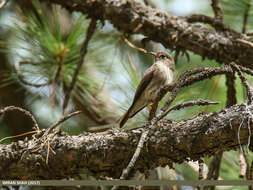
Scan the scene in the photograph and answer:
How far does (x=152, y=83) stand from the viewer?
290 centimetres

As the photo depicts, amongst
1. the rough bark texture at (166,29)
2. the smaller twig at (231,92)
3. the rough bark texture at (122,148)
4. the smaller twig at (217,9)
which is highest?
the smaller twig at (217,9)

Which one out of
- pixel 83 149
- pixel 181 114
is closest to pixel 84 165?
pixel 83 149

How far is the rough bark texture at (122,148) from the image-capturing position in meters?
1.49

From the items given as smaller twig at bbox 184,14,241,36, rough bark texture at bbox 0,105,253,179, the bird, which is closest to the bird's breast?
the bird

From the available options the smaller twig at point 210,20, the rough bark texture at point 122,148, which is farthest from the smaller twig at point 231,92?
the rough bark texture at point 122,148

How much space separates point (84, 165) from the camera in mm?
1771

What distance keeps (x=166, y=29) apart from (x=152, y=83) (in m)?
0.40

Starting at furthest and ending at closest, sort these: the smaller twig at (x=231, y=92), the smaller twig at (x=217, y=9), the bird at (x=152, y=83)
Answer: the smaller twig at (x=217, y=9) < the bird at (x=152, y=83) < the smaller twig at (x=231, y=92)

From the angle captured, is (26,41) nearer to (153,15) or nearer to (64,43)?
(64,43)

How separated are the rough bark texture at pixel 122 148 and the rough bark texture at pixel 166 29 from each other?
1.12 metres

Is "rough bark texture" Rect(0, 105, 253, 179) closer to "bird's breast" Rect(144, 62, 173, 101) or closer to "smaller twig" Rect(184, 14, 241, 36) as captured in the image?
"bird's breast" Rect(144, 62, 173, 101)

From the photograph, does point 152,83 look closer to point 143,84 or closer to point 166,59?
point 143,84

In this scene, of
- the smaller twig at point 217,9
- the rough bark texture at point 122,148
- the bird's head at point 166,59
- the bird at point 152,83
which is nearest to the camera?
the rough bark texture at point 122,148

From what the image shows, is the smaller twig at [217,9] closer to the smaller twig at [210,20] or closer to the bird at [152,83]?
the smaller twig at [210,20]
